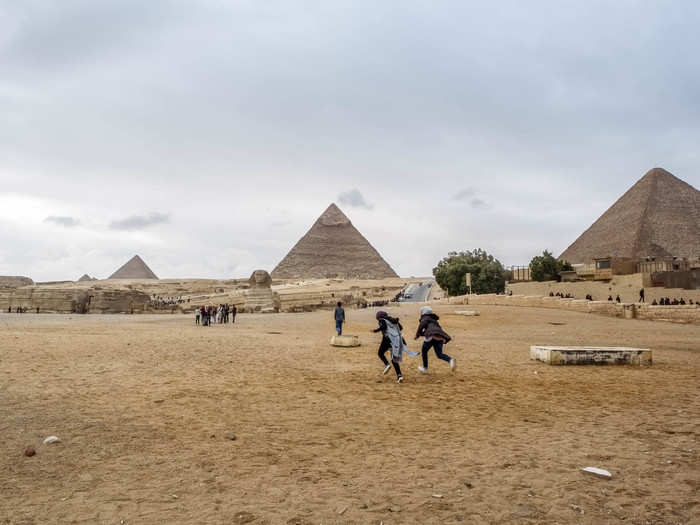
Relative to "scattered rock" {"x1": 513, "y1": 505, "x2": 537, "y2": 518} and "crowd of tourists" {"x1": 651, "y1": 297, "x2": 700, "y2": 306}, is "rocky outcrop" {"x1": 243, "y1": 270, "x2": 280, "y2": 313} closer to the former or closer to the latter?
"crowd of tourists" {"x1": 651, "y1": 297, "x2": 700, "y2": 306}

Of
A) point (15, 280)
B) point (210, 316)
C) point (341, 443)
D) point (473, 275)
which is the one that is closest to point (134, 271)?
point (15, 280)

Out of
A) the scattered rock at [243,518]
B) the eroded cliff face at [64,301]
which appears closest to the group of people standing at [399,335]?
the scattered rock at [243,518]

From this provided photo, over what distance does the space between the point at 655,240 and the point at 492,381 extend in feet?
332

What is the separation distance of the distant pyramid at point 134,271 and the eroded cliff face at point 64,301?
10245 cm

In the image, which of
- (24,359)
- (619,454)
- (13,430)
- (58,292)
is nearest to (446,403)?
(619,454)

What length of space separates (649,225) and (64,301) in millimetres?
99407

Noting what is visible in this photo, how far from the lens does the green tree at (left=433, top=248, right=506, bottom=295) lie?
49438 mm

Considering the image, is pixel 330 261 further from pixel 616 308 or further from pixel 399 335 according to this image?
pixel 399 335

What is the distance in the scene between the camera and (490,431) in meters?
4.57

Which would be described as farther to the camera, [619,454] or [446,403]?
[446,403]

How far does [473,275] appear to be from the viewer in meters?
49.3

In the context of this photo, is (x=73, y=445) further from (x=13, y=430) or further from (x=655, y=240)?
(x=655, y=240)

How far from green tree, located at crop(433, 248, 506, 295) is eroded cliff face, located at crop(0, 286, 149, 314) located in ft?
95.2

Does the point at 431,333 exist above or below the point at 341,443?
above
